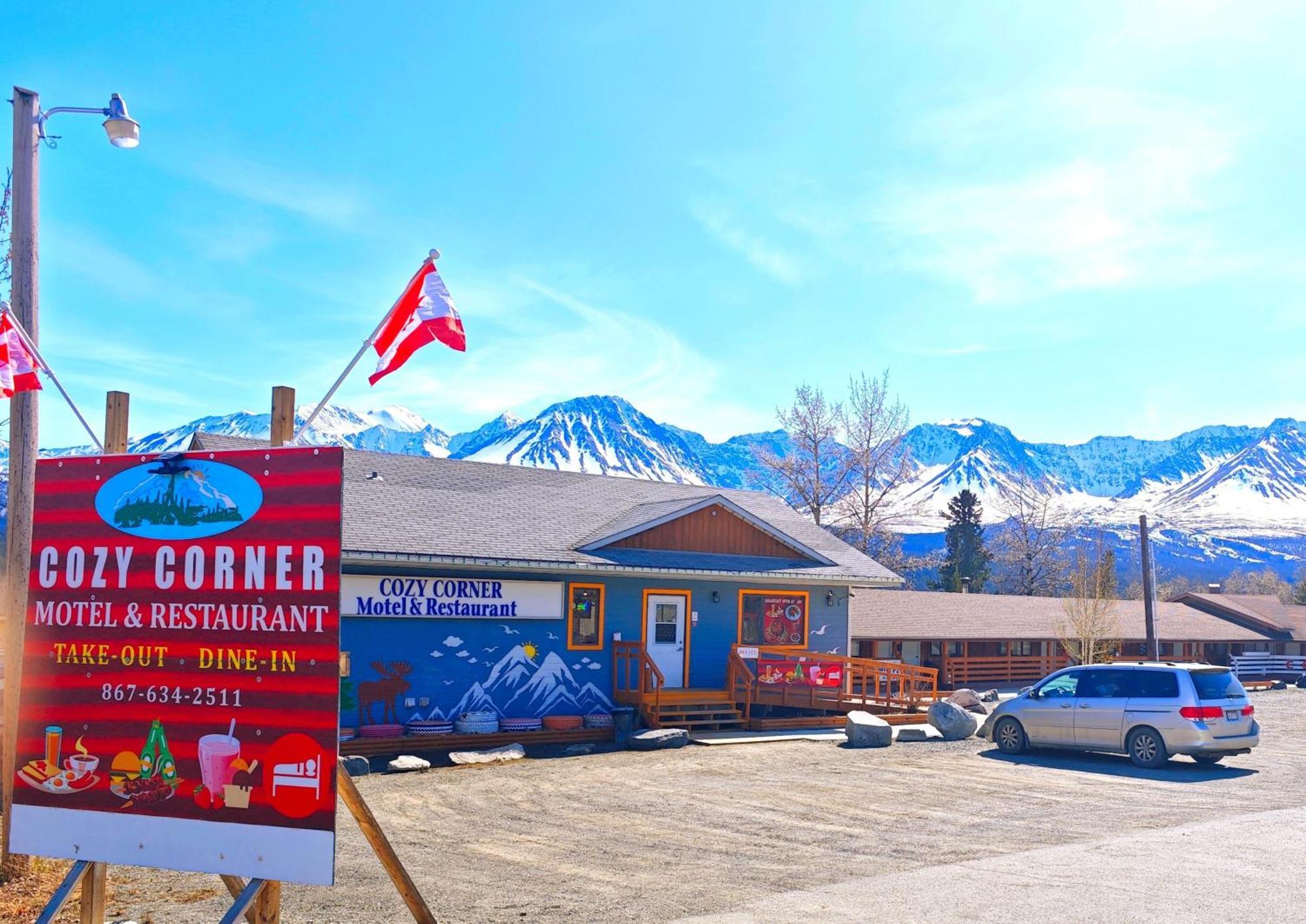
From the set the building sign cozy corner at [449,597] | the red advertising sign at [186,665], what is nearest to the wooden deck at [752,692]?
the building sign cozy corner at [449,597]

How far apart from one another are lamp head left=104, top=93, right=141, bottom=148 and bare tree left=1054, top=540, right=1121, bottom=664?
31.3m

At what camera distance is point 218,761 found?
599cm

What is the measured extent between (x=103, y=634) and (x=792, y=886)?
5.56m

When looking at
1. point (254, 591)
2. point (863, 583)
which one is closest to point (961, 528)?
point (863, 583)

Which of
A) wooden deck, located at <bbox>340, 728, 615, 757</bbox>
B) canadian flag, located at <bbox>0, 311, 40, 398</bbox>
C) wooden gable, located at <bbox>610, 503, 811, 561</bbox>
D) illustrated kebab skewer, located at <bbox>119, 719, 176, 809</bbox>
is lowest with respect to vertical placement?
wooden deck, located at <bbox>340, 728, 615, 757</bbox>

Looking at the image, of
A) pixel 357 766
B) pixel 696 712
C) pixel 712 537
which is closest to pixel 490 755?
pixel 357 766

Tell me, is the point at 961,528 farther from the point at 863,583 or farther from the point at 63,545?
the point at 63,545

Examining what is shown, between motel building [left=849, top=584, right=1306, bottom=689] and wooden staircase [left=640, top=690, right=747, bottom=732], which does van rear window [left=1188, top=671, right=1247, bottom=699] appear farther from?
motel building [left=849, top=584, right=1306, bottom=689]

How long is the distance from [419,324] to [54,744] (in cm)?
379

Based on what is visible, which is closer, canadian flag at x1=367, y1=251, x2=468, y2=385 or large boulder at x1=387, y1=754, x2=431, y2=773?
canadian flag at x1=367, y1=251, x2=468, y2=385

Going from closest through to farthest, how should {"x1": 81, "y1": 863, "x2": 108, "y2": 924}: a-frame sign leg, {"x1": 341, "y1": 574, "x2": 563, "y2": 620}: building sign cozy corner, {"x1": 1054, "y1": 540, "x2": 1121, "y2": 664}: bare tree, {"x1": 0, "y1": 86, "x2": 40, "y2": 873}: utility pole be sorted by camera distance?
{"x1": 81, "y1": 863, "x2": 108, "y2": 924}: a-frame sign leg
{"x1": 0, "y1": 86, "x2": 40, "y2": 873}: utility pole
{"x1": 341, "y1": 574, "x2": 563, "y2": 620}: building sign cozy corner
{"x1": 1054, "y1": 540, "x2": 1121, "y2": 664}: bare tree

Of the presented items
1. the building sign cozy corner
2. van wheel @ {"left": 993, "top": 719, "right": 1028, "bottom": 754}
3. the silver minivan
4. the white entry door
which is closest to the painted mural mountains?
the building sign cozy corner

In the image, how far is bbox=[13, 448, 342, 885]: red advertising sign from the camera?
5906 mm

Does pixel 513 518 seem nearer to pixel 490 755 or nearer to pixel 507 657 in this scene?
pixel 507 657
